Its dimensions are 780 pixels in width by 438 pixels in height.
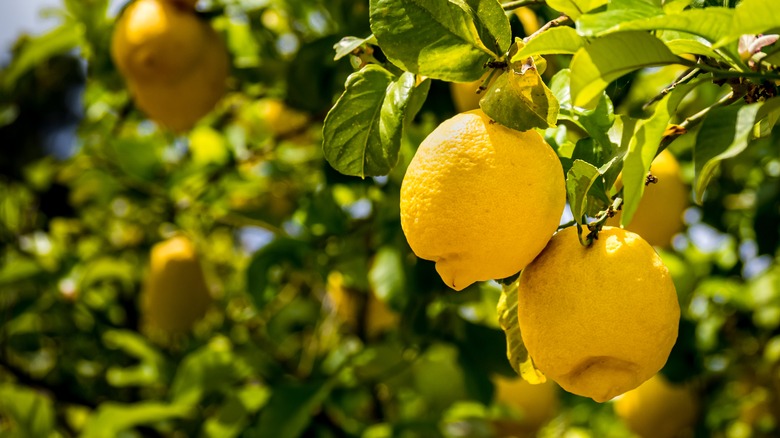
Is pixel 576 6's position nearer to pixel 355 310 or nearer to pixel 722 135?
pixel 722 135

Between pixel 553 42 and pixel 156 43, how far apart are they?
100 centimetres

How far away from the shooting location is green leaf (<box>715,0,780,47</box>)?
1.59 ft

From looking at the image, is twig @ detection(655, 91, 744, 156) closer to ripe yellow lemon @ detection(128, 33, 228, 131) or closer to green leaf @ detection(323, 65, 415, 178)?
green leaf @ detection(323, 65, 415, 178)

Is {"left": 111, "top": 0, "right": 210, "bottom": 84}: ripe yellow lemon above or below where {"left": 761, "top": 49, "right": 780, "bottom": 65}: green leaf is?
below

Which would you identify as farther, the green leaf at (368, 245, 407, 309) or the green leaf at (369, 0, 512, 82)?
the green leaf at (368, 245, 407, 309)

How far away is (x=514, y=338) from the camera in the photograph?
27.2 inches

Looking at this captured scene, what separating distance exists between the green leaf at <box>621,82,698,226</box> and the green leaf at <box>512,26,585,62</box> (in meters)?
0.07

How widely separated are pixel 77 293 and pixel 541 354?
1603 millimetres

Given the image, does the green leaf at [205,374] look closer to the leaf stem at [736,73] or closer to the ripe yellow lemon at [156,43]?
the ripe yellow lemon at [156,43]

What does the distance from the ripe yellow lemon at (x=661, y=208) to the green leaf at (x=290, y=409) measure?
62 centimetres

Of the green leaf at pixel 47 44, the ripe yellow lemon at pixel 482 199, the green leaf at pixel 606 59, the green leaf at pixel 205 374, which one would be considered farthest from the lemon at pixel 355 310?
the green leaf at pixel 606 59

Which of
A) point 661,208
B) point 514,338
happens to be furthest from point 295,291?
point 514,338

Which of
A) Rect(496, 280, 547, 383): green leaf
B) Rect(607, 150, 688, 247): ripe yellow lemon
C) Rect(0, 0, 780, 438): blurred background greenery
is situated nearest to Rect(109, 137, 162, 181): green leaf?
Rect(0, 0, 780, 438): blurred background greenery

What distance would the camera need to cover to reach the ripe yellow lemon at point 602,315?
58cm
